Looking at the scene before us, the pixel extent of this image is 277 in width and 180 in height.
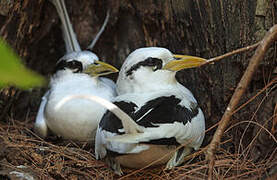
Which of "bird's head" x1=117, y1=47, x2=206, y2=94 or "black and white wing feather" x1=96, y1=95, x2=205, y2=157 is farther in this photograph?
"bird's head" x1=117, y1=47, x2=206, y2=94

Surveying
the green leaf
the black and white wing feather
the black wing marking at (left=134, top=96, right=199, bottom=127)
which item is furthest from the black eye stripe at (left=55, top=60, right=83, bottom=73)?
the green leaf

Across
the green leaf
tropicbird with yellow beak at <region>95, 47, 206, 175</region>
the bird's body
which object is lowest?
the bird's body

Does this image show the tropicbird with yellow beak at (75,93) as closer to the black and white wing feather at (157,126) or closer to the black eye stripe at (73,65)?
the black eye stripe at (73,65)

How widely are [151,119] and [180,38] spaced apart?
1.21 metres

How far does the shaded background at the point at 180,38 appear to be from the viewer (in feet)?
8.15

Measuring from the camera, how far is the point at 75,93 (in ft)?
9.58

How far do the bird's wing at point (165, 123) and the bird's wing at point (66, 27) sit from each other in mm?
1337

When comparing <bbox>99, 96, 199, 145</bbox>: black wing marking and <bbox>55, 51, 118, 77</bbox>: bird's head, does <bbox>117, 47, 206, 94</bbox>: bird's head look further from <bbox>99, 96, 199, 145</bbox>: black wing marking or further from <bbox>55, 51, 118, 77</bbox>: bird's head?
<bbox>55, 51, 118, 77</bbox>: bird's head

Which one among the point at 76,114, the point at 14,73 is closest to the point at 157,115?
the point at 76,114

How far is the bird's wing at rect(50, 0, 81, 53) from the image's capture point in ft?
10.9

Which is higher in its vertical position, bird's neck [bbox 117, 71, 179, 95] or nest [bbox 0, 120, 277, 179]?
bird's neck [bbox 117, 71, 179, 95]

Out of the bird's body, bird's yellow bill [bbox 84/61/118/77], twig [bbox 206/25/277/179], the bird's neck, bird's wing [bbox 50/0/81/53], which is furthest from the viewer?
bird's wing [bbox 50/0/81/53]

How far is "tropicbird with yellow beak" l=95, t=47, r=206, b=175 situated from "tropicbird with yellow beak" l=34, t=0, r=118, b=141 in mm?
315

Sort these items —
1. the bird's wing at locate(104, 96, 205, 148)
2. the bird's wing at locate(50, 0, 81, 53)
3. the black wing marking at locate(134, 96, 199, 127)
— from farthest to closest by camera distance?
the bird's wing at locate(50, 0, 81, 53) < the black wing marking at locate(134, 96, 199, 127) < the bird's wing at locate(104, 96, 205, 148)
